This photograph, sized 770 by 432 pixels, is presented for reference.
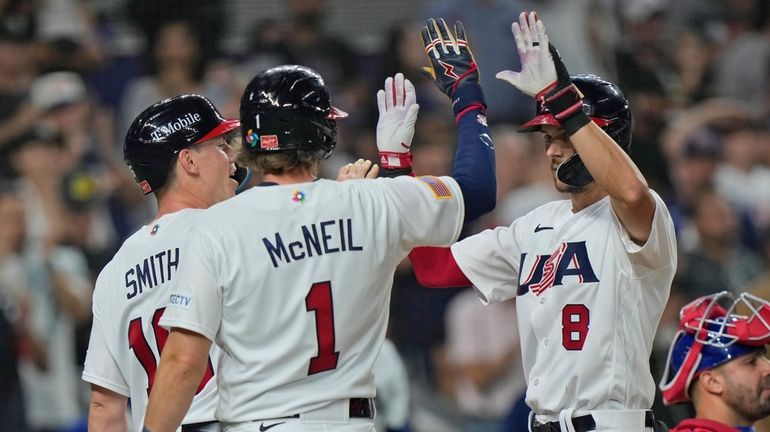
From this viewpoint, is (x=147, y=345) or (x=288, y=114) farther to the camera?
(x=147, y=345)

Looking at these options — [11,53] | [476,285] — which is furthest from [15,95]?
[476,285]

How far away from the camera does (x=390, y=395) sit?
712 cm

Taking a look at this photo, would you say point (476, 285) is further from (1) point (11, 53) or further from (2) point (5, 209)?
(1) point (11, 53)

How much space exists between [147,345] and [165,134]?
2.39ft

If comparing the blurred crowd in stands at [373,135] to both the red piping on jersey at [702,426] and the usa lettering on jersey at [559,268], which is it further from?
the usa lettering on jersey at [559,268]

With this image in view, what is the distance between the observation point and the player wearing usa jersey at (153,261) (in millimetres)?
4094

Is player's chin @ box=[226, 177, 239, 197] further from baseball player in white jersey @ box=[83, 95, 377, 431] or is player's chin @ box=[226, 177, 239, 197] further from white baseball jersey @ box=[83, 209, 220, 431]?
white baseball jersey @ box=[83, 209, 220, 431]

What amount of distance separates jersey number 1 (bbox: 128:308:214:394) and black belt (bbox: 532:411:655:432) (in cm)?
108

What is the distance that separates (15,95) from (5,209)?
44.6 inches

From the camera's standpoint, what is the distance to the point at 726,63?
10.5 metres

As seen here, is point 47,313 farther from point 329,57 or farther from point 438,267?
point 438,267

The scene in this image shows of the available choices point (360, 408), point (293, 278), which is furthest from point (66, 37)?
point (360, 408)

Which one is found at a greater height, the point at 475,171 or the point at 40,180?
the point at 40,180

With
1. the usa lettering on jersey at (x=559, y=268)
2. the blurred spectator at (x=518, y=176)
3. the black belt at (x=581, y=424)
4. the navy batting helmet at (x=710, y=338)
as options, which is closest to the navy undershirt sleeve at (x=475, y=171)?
the usa lettering on jersey at (x=559, y=268)
